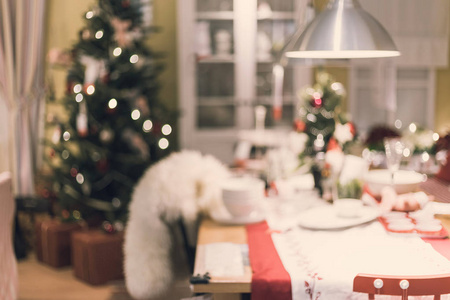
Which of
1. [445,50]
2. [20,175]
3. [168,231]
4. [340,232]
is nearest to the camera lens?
[340,232]

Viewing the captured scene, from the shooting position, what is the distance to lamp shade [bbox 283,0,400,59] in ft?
5.48

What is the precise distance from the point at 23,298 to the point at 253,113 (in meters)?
2.23

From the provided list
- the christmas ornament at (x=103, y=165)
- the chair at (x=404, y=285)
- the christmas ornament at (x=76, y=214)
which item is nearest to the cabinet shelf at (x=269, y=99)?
the christmas ornament at (x=103, y=165)

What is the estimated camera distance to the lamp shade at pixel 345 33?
167cm

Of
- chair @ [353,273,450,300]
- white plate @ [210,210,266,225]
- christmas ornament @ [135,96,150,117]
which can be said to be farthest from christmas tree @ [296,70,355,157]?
christmas ornament @ [135,96,150,117]

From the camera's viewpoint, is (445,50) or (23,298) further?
(445,50)

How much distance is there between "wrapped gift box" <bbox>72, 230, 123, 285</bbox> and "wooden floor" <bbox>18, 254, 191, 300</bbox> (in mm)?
55

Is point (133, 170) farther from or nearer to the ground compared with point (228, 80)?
nearer to the ground

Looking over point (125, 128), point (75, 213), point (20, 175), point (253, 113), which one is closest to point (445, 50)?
point (253, 113)

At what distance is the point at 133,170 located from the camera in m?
3.94

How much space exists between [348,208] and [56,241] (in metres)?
2.43

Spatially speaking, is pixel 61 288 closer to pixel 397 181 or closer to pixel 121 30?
pixel 121 30

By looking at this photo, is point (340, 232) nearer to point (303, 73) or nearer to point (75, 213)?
point (75, 213)

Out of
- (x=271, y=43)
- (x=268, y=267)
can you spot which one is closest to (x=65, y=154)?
(x=271, y=43)
